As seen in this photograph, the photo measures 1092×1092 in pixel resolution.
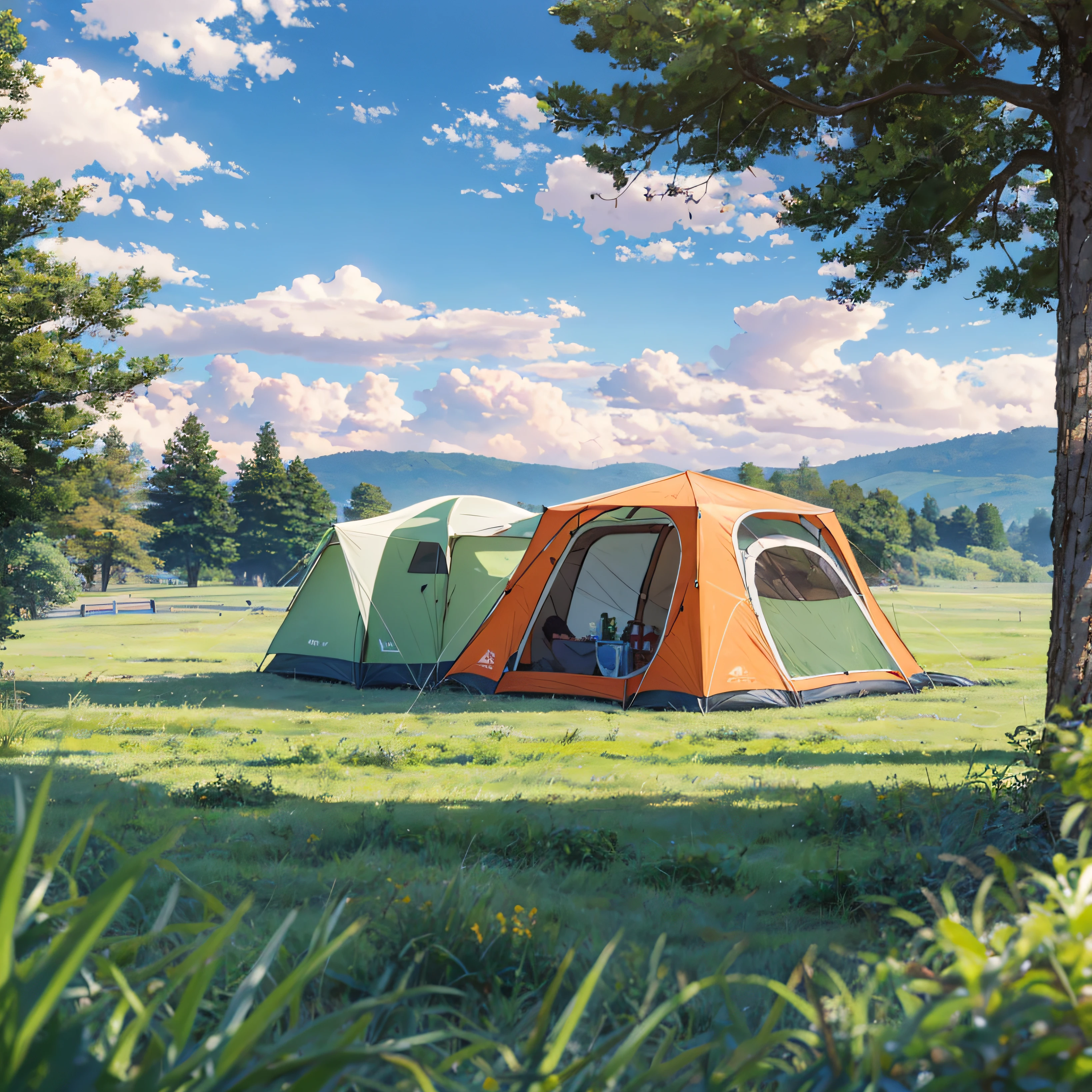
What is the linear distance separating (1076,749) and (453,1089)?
2.34m

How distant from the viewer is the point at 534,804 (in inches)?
213

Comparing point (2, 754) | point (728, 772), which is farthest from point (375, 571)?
point (728, 772)

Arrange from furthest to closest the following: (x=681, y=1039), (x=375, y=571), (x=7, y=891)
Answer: (x=375, y=571), (x=681, y=1039), (x=7, y=891)

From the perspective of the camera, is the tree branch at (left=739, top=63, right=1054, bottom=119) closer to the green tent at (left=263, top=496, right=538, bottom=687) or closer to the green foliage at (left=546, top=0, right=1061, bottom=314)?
the green foliage at (left=546, top=0, right=1061, bottom=314)

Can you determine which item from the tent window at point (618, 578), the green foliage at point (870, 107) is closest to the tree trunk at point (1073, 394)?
the green foliage at point (870, 107)

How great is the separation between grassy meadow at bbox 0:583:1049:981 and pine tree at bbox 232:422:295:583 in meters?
61.8

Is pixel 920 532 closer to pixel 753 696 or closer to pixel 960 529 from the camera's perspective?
pixel 960 529

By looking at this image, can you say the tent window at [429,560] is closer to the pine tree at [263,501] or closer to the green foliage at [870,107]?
the green foliage at [870,107]

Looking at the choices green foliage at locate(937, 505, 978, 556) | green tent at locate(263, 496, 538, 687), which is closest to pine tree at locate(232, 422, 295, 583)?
green tent at locate(263, 496, 538, 687)

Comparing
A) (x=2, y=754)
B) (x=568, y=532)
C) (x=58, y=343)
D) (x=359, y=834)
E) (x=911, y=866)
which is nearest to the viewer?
(x=911, y=866)

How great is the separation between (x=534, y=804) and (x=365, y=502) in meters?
91.2

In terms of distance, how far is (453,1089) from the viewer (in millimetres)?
1463

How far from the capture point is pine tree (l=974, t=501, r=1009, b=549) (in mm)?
119438

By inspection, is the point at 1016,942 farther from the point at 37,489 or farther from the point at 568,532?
the point at 37,489
